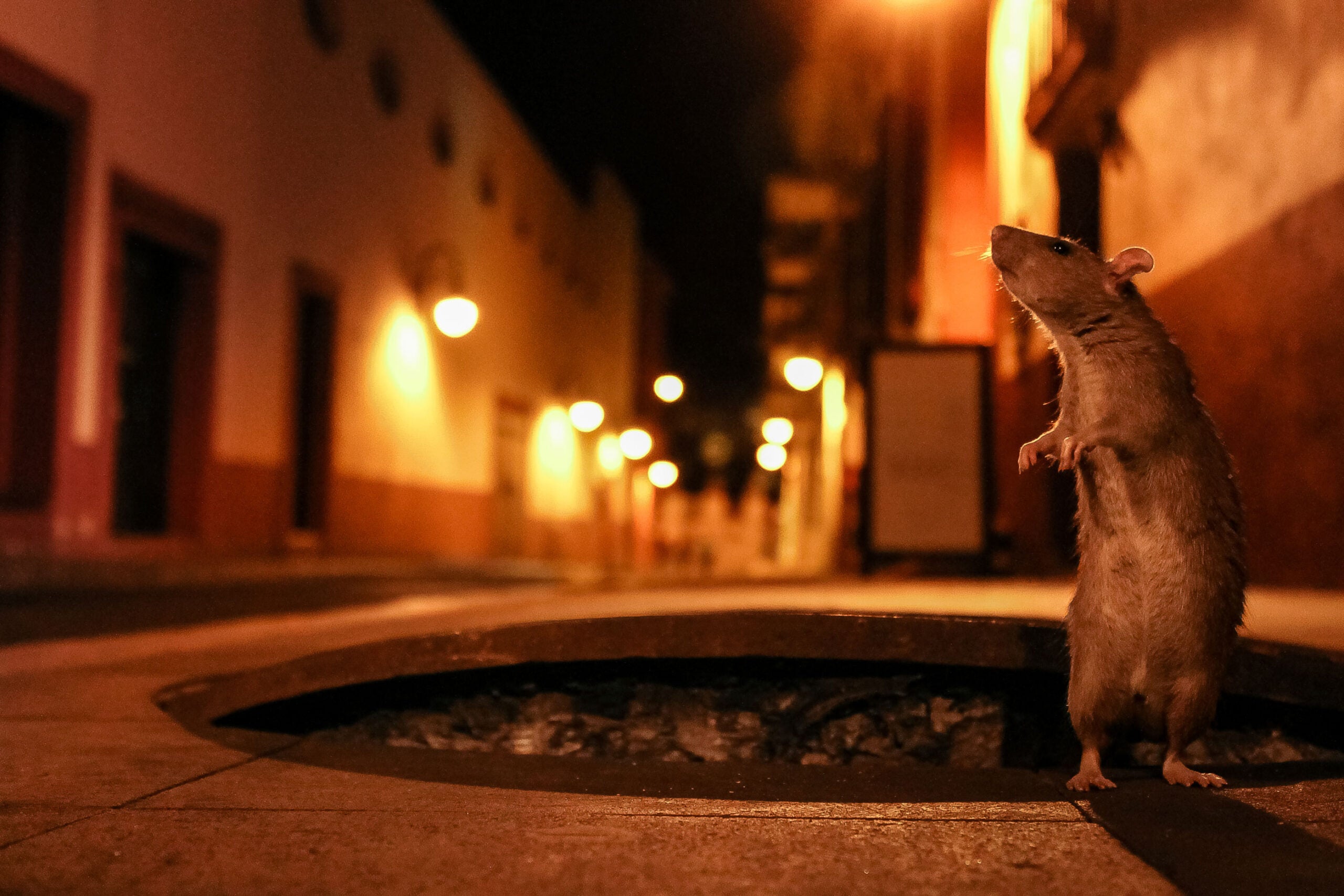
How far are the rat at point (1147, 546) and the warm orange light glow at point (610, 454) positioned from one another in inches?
1097

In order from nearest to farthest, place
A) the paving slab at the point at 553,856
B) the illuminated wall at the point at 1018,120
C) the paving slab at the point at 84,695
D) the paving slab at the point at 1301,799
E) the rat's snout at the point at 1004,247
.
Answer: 1. the paving slab at the point at 553,856
2. the paving slab at the point at 1301,799
3. the rat's snout at the point at 1004,247
4. the paving slab at the point at 84,695
5. the illuminated wall at the point at 1018,120

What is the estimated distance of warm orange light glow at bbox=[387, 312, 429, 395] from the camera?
1634cm

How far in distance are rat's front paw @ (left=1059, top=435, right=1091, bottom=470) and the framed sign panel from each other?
6.65 metres

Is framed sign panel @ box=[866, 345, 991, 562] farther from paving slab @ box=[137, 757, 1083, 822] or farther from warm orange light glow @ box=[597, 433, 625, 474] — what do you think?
warm orange light glow @ box=[597, 433, 625, 474]

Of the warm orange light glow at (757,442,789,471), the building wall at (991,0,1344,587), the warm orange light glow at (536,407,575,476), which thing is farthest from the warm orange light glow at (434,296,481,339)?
the warm orange light glow at (757,442,789,471)

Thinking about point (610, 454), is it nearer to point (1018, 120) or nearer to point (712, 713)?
point (1018, 120)

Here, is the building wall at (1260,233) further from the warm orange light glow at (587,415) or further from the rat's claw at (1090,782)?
the warm orange light glow at (587,415)

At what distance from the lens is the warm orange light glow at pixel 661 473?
35344 mm

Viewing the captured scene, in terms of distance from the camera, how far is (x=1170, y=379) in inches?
107

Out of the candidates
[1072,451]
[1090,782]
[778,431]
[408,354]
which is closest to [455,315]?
[408,354]

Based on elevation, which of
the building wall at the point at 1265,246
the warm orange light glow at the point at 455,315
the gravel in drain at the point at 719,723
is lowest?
the gravel in drain at the point at 719,723

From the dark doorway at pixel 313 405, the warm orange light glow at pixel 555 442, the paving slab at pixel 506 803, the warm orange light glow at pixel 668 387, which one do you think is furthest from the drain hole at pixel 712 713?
the warm orange light glow at pixel 668 387

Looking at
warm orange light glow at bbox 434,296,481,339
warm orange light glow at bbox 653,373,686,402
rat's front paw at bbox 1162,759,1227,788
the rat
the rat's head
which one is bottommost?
rat's front paw at bbox 1162,759,1227,788

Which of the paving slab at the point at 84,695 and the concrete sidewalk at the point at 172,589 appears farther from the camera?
the concrete sidewalk at the point at 172,589
